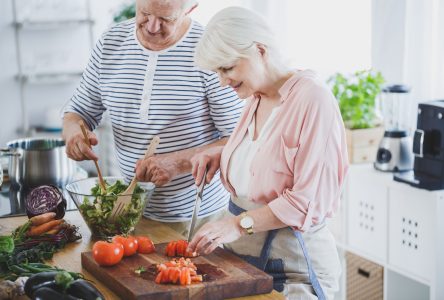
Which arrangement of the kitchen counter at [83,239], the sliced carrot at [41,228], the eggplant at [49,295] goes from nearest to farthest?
1. the eggplant at [49,295]
2. the kitchen counter at [83,239]
3. the sliced carrot at [41,228]

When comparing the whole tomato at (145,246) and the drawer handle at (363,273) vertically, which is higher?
the whole tomato at (145,246)

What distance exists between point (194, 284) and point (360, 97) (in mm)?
2148

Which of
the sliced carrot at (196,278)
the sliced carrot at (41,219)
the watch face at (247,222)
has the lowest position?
the sliced carrot at (196,278)

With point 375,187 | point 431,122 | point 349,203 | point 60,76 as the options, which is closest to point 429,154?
point 431,122

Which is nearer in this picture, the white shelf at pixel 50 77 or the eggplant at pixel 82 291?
the eggplant at pixel 82 291

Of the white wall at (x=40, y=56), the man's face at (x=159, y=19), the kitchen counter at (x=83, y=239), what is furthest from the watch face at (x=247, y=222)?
the white wall at (x=40, y=56)

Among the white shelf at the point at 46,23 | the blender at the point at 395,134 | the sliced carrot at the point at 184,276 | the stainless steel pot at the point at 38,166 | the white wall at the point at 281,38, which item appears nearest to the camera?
the sliced carrot at the point at 184,276

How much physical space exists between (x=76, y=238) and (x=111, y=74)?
655 millimetres

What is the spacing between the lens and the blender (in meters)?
3.62

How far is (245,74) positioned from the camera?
2.19 metres

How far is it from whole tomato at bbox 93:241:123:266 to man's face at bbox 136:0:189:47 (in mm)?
814

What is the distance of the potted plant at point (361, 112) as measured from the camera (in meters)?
3.84

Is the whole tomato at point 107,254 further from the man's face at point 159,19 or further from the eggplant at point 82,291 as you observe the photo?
the man's face at point 159,19

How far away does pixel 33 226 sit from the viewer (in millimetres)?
2367
